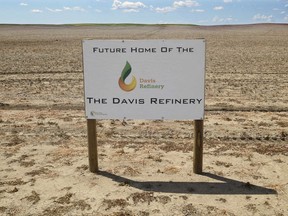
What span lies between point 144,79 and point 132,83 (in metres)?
0.20

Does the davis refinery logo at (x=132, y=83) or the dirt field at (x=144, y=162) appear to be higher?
the davis refinery logo at (x=132, y=83)

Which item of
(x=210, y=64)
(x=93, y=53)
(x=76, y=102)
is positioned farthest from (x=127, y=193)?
(x=210, y=64)

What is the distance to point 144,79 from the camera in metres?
5.61

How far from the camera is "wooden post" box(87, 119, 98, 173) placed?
5.82 m

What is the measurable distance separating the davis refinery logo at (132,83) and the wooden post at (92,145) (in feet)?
2.48

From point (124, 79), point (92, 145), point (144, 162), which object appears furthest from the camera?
point (144, 162)

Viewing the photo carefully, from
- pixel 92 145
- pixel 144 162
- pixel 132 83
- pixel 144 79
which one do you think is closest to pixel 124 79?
pixel 132 83

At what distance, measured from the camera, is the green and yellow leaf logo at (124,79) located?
5582 mm

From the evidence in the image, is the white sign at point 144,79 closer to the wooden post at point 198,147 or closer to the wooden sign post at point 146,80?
the wooden sign post at point 146,80

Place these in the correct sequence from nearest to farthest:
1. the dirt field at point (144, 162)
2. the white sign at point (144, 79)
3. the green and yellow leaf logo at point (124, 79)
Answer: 1. the dirt field at point (144, 162)
2. the white sign at point (144, 79)
3. the green and yellow leaf logo at point (124, 79)

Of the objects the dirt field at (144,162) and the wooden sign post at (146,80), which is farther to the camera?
the wooden sign post at (146,80)

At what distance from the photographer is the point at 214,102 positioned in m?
10.2

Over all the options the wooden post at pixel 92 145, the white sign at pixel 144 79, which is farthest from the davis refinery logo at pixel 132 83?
the wooden post at pixel 92 145

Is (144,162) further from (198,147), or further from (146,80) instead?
(146,80)
